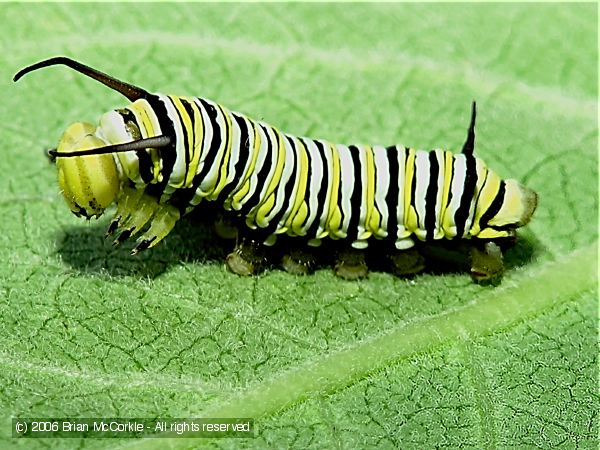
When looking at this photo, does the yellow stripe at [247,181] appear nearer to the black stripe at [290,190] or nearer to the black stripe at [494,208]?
the black stripe at [290,190]

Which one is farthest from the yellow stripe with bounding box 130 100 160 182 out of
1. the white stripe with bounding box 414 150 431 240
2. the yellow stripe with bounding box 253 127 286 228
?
the white stripe with bounding box 414 150 431 240

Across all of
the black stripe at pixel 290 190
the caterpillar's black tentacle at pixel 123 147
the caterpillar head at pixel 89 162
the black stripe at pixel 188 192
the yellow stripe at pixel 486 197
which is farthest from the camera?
the yellow stripe at pixel 486 197

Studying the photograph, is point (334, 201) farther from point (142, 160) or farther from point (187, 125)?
point (142, 160)

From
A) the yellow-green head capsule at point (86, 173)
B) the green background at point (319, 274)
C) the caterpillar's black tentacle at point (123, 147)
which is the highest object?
the caterpillar's black tentacle at point (123, 147)

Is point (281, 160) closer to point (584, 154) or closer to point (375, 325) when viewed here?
point (375, 325)

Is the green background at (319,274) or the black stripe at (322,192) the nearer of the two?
the green background at (319,274)

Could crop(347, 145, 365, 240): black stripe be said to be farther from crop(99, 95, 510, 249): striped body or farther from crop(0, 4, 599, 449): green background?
crop(0, 4, 599, 449): green background

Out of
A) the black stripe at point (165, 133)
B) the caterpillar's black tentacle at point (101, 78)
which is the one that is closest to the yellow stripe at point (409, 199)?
the black stripe at point (165, 133)
